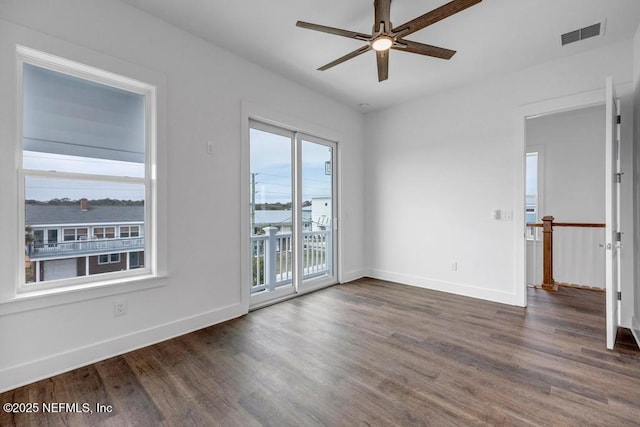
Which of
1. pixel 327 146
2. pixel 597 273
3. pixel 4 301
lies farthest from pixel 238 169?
pixel 597 273

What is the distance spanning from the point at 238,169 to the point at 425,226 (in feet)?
9.54

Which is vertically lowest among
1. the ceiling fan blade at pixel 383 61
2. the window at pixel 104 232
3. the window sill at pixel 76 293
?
the window sill at pixel 76 293

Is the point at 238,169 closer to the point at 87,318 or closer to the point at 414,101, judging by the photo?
the point at 87,318

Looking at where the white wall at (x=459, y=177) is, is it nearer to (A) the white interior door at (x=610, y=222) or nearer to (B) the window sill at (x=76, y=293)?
(A) the white interior door at (x=610, y=222)

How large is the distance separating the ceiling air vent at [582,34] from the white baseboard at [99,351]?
4476mm

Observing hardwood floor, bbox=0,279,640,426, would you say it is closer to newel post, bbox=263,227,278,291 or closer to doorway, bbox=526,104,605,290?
newel post, bbox=263,227,278,291

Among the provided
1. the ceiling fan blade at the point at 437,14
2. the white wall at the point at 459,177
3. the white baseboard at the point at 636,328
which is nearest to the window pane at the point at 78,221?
the ceiling fan blade at the point at 437,14

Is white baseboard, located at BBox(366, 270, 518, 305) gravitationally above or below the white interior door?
below

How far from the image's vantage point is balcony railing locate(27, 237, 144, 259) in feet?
7.06

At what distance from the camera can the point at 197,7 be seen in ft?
8.16

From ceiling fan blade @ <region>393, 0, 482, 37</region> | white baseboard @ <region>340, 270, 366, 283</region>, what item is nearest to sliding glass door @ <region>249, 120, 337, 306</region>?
white baseboard @ <region>340, 270, 366, 283</region>

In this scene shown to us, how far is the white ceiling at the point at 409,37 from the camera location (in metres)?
2.45

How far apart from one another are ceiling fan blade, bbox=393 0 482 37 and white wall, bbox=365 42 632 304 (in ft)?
7.39

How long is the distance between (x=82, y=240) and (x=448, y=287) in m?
4.31
